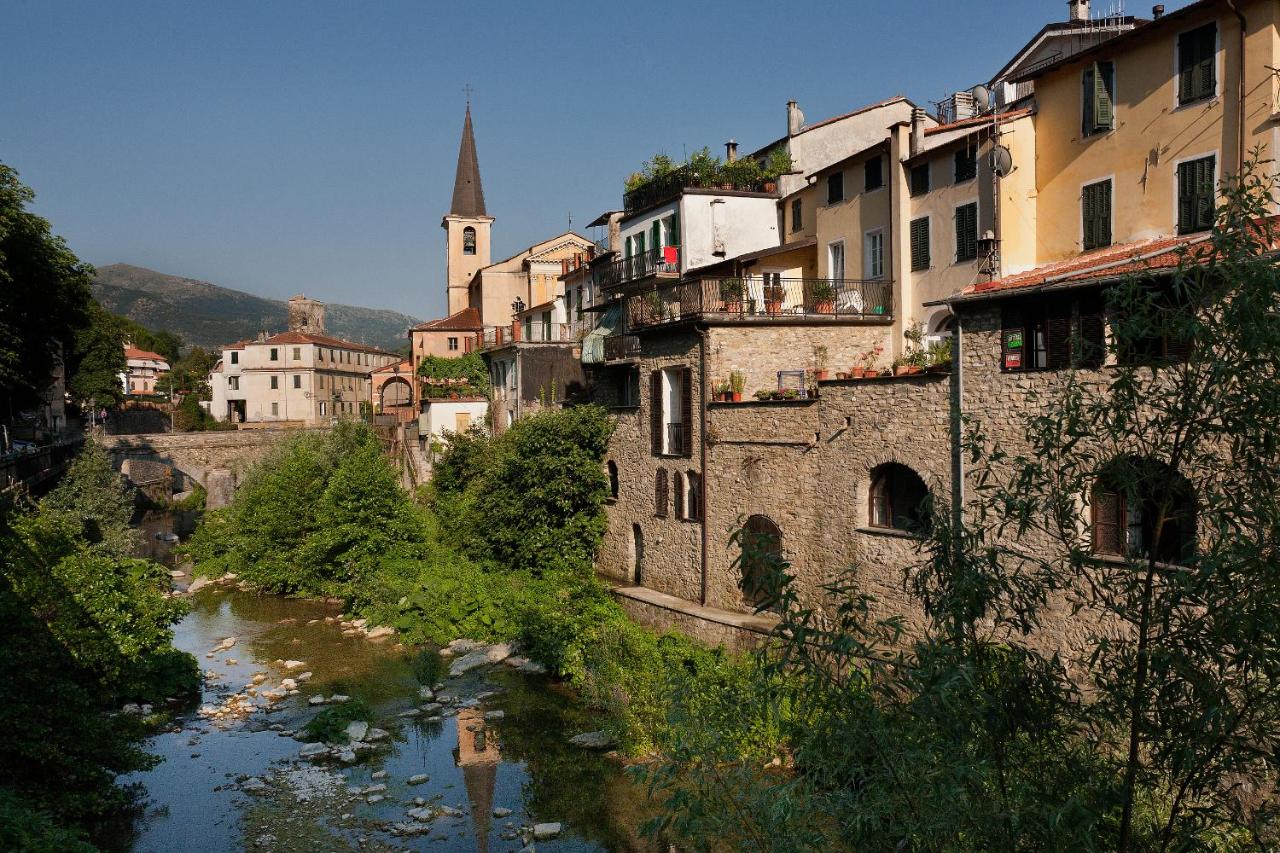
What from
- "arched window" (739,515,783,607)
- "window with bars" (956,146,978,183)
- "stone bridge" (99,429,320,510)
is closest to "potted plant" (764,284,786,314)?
"window with bars" (956,146,978,183)

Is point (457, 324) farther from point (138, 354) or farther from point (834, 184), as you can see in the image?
point (138, 354)

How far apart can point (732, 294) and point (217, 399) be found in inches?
3269

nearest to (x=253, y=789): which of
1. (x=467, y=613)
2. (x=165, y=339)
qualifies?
(x=467, y=613)

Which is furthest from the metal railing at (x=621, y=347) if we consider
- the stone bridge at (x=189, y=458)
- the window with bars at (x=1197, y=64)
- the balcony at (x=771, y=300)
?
the stone bridge at (x=189, y=458)

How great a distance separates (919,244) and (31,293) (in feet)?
104

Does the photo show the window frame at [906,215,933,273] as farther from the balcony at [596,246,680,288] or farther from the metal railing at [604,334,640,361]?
the balcony at [596,246,680,288]

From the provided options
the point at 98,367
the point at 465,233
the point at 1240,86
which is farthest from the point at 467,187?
the point at 1240,86

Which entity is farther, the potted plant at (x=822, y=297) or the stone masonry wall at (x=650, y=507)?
the stone masonry wall at (x=650, y=507)

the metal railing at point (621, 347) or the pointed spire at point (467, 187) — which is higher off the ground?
the pointed spire at point (467, 187)

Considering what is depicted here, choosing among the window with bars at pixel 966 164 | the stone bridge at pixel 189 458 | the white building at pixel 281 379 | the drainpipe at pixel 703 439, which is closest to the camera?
the window with bars at pixel 966 164

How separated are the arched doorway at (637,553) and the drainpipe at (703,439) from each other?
11.3 ft

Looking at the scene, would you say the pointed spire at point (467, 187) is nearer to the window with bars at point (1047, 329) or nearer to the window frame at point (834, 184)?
the window frame at point (834, 184)

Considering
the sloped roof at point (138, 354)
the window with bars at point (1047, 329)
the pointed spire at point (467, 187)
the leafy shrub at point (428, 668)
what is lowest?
the leafy shrub at point (428, 668)

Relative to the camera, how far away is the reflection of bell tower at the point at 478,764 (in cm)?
1579
